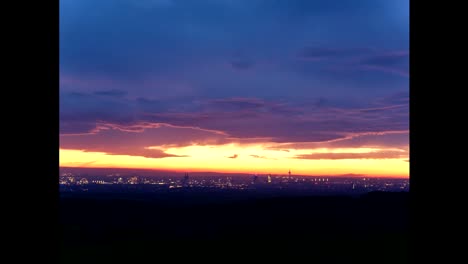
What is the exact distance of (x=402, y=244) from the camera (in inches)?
541

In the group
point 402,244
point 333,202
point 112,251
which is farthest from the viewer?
point 333,202

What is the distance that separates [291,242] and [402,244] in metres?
4.68

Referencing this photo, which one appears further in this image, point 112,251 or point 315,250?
point 315,250
